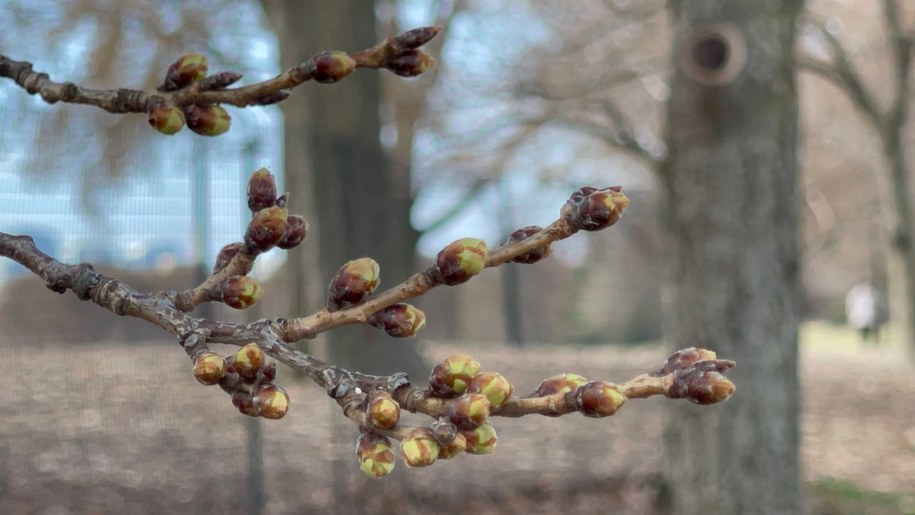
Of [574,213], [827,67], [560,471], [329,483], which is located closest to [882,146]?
[827,67]

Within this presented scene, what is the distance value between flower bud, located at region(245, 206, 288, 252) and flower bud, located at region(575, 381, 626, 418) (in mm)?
365

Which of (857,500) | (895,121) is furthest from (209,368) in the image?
(895,121)

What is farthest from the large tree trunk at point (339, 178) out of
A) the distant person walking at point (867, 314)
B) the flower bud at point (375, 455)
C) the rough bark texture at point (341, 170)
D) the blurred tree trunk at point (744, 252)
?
the distant person walking at point (867, 314)

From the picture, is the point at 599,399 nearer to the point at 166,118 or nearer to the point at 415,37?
the point at 415,37

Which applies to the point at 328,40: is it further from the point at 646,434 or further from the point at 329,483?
the point at 646,434

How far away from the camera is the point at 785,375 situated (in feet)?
13.7

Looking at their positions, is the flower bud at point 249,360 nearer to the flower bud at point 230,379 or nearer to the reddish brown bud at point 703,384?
the flower bud at point 230,379

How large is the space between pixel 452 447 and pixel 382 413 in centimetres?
7

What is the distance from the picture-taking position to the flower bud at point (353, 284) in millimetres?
875

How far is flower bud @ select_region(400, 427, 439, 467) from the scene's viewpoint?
0.72 meters

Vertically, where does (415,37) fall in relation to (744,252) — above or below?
above

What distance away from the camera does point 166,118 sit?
42.7 inches

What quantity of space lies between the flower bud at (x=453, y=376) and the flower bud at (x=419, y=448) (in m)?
0.05

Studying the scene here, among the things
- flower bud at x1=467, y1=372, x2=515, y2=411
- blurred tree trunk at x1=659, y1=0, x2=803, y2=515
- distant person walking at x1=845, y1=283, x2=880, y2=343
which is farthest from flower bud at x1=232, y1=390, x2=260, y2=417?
distant person walking at x1=845, y1=283, x2=880, y2=343
